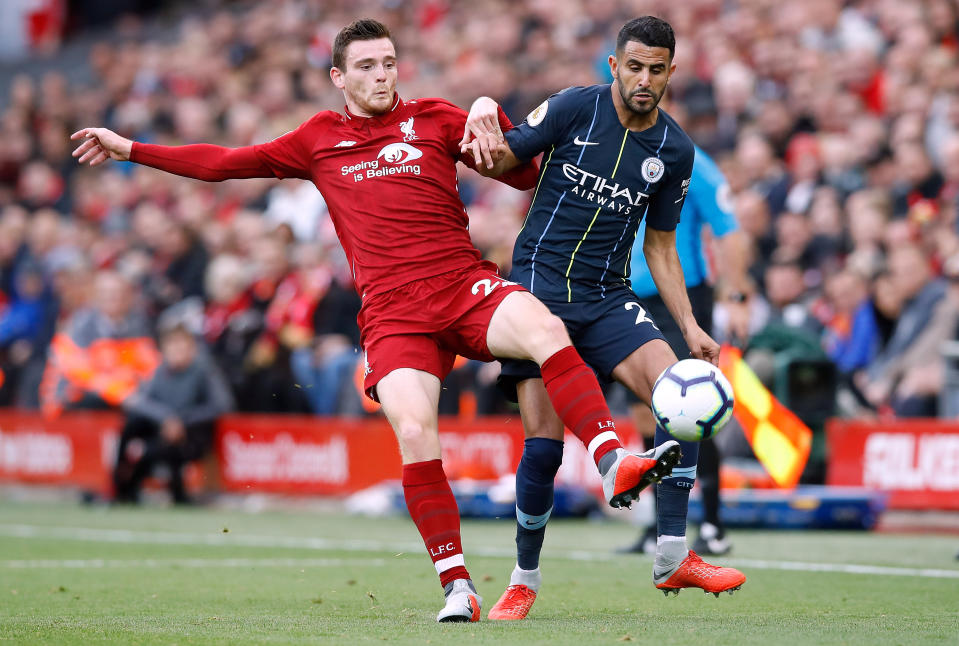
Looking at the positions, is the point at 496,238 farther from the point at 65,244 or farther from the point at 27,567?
the point at 65,244

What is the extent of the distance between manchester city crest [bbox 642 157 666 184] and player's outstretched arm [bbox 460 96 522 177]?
1.84ft

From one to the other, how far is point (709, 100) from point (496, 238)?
106 inches

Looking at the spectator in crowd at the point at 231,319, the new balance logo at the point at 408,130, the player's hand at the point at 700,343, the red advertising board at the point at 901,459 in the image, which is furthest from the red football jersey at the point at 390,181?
the spectator in crowd at the point at 231,319

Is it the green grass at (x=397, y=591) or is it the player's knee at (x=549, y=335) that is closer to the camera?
Result: the green grass at (x=397, y=591)

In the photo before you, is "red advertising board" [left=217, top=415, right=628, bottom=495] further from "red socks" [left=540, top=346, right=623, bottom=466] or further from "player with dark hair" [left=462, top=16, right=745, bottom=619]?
"red socks" [left=540, top=346, right=623, bottom=466]

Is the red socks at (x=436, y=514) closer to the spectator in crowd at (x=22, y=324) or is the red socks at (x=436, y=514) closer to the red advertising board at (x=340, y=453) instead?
the red advertising board at (x=340, y=453)

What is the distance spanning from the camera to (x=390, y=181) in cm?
638

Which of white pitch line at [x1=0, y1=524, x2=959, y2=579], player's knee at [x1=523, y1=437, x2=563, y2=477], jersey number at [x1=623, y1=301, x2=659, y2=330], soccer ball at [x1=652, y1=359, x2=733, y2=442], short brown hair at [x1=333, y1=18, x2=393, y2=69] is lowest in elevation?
white pitch line at [x1=0, y1=524, x2=959, y2=579]

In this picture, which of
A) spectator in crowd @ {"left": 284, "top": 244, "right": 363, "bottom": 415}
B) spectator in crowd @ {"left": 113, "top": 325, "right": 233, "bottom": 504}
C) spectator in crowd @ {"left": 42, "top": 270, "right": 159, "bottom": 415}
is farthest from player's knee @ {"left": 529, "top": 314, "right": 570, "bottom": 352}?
spectator in crowd @ {"left": 42, "top": 270, "right": 159, "bottom": 415}

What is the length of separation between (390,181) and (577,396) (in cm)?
127

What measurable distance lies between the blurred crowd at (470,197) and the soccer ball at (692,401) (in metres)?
3.35

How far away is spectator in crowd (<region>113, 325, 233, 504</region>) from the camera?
48.0 ft

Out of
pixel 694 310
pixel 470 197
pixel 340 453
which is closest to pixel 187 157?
pixel 694 310

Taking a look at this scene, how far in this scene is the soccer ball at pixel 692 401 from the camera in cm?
577
